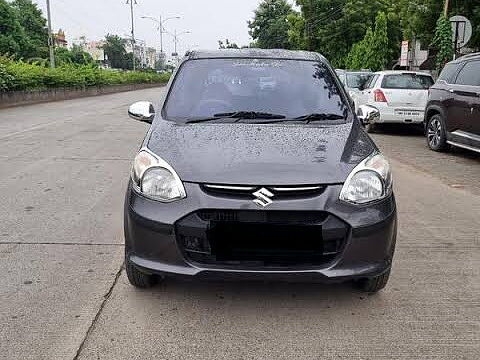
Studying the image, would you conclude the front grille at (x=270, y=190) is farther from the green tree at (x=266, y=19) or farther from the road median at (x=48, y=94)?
the green tree at (x=266, y=19)

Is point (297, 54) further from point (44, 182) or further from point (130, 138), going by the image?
point (130, 138)

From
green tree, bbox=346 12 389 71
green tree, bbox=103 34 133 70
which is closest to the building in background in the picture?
green tree, bbox=103 34 133 70

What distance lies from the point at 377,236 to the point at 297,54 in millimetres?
2265

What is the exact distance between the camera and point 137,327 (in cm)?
328

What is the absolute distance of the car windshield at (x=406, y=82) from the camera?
1263 cm

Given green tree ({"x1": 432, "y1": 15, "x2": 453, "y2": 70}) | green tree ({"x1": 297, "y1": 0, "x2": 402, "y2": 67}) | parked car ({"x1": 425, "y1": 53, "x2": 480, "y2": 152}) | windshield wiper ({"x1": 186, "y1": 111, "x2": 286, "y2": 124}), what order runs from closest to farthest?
windshield wiper ({"x1": 186, "y1": 111, "x2": 286, "y2": 124}) → parked car ({"x1": 425, "y1": 53, "x2": 480, "y2": 152}) → green tree ({"x1": 432, "y1": 15, "x2": 453, "y2": 70}) → green tree ({"x1": 297, "y1": 0, "x2": 402, "y2": 67})

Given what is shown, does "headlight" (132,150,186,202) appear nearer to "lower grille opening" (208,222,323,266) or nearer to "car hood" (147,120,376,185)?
"car hood" (147,120,376,185)

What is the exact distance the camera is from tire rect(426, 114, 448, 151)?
10070 millimetres

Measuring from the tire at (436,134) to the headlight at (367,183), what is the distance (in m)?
7.12

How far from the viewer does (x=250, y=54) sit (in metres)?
4.84

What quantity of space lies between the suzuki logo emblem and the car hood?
2.1 inches

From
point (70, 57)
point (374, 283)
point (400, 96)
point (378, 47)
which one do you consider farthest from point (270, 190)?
point (70, 57)

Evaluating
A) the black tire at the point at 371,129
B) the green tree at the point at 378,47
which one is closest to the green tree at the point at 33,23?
the green tree at the point at 378,47

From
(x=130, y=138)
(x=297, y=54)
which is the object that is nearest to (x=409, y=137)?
(x=130, y=138)
